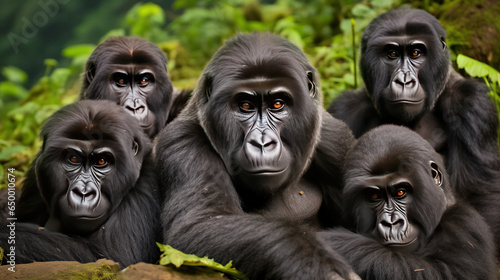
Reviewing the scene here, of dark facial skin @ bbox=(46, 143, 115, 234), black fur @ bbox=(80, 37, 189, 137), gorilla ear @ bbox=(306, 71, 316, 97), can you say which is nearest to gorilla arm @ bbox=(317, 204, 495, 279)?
gorilla ear @ bbox=(306, 71, 316, 97)

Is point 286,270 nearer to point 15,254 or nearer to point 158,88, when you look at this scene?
point 15,254

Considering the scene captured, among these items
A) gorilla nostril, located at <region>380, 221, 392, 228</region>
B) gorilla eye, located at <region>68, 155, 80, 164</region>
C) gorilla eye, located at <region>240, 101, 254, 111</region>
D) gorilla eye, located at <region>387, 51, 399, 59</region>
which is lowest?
gorilla nostril, located at <region>380, 221, 392, 228</region>

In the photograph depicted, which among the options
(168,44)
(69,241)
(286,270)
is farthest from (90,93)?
(168,44)

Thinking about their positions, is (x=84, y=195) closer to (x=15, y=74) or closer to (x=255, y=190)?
(x=255, y=190)

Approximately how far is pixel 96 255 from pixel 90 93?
2.21 metres

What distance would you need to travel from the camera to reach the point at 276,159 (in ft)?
11.4

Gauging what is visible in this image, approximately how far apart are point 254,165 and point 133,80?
99.4 inches

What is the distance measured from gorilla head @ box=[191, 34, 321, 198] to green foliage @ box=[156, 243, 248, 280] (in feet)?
1.82

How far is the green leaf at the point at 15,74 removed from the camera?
8550 millimetres

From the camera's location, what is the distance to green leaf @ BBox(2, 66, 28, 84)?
8550 millimetres

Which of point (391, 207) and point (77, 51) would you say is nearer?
point (391, 207)

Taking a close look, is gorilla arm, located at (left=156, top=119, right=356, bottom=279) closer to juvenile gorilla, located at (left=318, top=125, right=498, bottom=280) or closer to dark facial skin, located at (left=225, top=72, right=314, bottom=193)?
dark facial skin, located at (left=225, top=72, right=314, bottom=193)

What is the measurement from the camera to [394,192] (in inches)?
151

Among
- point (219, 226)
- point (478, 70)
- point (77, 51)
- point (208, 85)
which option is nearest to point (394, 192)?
point (219, 226)
